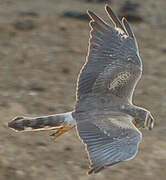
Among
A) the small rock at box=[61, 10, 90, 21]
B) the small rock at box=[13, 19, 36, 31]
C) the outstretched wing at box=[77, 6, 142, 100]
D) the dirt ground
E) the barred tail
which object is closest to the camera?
the barred tail

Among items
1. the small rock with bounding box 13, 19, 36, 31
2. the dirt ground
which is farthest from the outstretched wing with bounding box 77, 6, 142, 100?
the small rock with bounding box 13, 19, 36, 31

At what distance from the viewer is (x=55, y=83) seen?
35.4 feet

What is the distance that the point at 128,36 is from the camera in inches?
311

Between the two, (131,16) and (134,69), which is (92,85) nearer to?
(134,69)

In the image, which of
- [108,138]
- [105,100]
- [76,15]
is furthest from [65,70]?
[108,138]

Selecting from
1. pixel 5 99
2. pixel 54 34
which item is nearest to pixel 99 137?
pixel 5 99

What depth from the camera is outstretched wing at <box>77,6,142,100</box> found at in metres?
7.57

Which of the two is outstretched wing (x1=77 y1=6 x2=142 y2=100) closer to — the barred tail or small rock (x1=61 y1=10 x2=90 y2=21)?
the barred tail

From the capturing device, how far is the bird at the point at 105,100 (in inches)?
263

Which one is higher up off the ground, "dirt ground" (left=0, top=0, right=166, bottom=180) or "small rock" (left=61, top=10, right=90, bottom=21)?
"small rock" (left=61, top=10, right=90, bottom=21)

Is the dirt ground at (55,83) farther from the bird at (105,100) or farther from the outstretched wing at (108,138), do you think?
the outstretched wing at (108,138)

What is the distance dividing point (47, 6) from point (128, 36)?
7.10 metres

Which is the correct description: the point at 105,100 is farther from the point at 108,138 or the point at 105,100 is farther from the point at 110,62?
the point at 108,138

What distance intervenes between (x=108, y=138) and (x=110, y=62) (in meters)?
1.43
